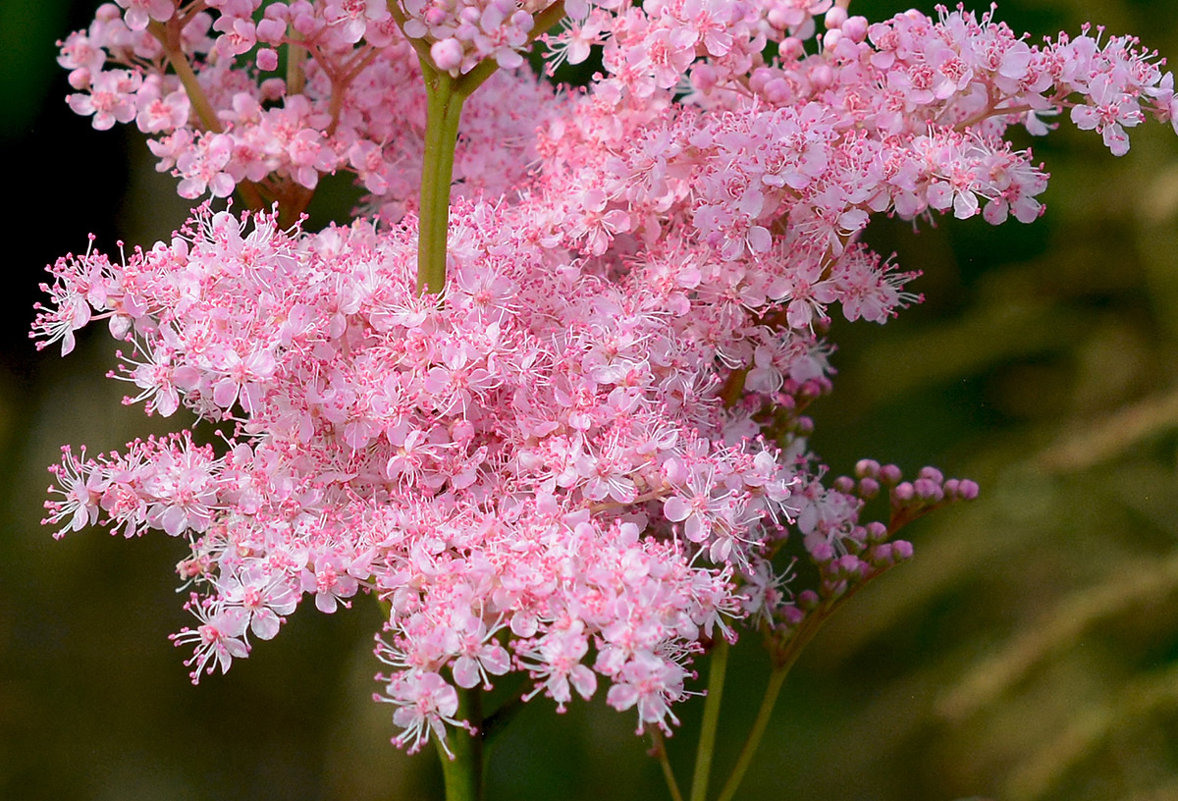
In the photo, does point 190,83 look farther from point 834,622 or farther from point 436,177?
point 834,622

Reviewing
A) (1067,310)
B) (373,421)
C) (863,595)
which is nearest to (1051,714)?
(863,595)

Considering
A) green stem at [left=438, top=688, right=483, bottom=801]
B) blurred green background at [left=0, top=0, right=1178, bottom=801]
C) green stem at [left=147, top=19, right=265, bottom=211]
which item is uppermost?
green stem at [left=147, top=19, right=265, bottom=211]

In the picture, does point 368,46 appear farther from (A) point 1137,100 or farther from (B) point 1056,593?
(B) point 1056,593

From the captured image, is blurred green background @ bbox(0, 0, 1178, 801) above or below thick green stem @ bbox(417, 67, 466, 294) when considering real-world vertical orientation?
below

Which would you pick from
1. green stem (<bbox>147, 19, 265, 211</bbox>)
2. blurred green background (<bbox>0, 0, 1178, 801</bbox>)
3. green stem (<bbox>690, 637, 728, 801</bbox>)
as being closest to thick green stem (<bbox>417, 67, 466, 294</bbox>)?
green stem (<bbox>147, 19, 265, 211</bbox>)

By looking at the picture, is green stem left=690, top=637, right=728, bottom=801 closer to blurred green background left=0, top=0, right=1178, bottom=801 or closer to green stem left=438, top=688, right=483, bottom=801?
green stem left=438, top=688, right=483, bottom=801

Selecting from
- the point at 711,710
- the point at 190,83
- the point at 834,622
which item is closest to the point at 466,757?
the point at 711,710
